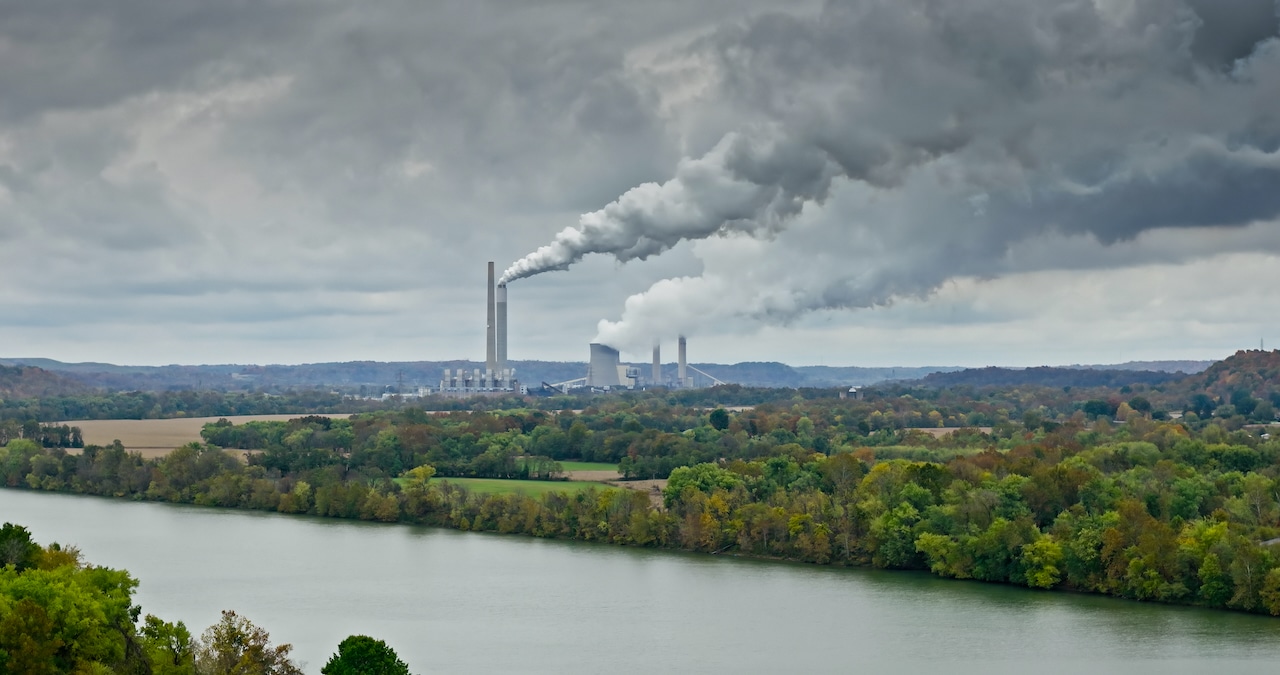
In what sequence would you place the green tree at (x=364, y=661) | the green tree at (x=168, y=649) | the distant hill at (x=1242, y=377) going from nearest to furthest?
the green tree at (x=364, y=661), the green tree at (x=168, y=649), the distant hill at (x=1242, y=377)

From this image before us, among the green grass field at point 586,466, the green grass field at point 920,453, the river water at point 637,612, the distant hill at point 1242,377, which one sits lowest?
the river water at point 637,612

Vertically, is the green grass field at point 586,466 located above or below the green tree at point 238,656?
above

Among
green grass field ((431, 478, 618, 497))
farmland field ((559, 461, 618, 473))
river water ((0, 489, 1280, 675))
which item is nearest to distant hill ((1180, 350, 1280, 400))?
farmland field ((559, 461, 618, 473))

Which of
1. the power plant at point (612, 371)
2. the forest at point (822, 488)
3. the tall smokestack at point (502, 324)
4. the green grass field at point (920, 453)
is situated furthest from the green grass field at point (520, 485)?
the power plant at point (612, 371)

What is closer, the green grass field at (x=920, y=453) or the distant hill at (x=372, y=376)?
the green grass field at (x=920, y=453)

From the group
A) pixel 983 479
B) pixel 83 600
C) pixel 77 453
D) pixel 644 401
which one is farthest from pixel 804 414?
pixel 83 600

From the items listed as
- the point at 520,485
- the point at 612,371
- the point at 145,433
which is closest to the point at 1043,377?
the point at 612,371

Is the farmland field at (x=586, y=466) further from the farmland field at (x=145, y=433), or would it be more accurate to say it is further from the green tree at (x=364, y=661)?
the green tree at (x=364, y=661)

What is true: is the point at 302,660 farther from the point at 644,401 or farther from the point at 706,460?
the point at 644,401
